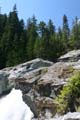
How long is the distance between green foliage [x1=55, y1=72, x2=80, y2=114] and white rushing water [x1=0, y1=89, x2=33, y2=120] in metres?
4.40

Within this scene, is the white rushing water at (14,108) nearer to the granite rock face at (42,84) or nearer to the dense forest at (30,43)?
the granite rock face at (42,84)

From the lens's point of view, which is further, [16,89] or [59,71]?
[16,89]

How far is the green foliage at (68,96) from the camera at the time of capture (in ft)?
83.0

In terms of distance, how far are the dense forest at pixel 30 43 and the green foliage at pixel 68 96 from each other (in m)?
31.1

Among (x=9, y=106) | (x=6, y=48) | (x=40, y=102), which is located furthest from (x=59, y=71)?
(x=6, y=48)

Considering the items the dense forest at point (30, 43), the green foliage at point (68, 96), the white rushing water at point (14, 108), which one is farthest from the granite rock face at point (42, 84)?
the dense forest at point (30, 43)

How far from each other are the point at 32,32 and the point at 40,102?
42249 millimetres

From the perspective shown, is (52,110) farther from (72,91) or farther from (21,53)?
(21,53)

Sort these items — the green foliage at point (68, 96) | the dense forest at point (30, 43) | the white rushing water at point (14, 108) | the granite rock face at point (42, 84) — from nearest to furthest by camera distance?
the green foliage at point (68, 96) → the granite rock face at point (42, 84) → the white rushing water at point (14, 108) → the dense forest at point (30, 43)

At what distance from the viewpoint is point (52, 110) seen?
26719 mm

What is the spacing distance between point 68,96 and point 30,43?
37.4m

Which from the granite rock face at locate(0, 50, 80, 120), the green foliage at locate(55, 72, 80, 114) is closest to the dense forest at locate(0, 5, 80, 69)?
the granite rock face at locate(0, 50, 80, 120)

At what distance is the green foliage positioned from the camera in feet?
83.0

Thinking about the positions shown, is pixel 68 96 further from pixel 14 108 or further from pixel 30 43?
pixel 30 43
